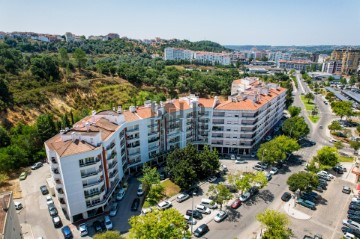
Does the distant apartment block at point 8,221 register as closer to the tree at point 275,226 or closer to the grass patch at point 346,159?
the tree at point 275,226

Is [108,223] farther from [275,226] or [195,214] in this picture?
[275,226]

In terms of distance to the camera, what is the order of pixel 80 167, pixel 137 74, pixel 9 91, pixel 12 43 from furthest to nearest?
1. pixel 12 43
2. pixel 137 74
3. pixel 9 91
4. pixel 80 167

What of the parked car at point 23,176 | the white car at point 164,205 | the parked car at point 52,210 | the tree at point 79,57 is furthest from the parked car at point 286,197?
the tree at point 79,57

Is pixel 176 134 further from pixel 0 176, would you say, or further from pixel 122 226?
pixel 0 176

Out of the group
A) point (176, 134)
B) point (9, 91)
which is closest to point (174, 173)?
point (176, 134)

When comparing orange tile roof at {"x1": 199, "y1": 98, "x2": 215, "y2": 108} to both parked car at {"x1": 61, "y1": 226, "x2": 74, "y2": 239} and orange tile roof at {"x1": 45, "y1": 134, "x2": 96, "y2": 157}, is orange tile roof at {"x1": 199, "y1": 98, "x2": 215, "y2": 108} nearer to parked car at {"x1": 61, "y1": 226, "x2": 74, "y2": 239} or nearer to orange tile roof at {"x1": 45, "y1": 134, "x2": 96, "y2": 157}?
orange tile roof at {"x1": 45, "y1": 134, "x2": 96, "y2": 157}

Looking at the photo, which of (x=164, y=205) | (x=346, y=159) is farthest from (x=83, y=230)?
(x=346, y=159)

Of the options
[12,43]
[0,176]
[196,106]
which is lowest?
[0,176]
